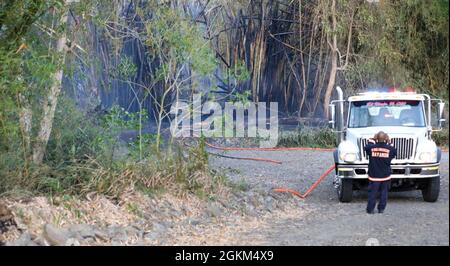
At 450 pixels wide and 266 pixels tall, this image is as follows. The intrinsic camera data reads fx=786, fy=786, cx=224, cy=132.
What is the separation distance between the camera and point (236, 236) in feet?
36.0

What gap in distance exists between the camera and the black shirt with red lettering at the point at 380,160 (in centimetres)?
1201

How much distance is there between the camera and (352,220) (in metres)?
11.8

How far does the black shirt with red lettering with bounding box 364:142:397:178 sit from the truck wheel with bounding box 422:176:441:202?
55.4 inches

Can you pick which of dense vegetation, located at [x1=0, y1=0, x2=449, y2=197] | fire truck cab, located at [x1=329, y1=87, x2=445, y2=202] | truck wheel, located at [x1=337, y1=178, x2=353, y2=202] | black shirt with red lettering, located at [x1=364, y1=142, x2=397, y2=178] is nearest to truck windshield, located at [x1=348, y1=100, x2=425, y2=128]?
fire truck cab, located at [x1=329, y1=87, x2=445, y2=202]

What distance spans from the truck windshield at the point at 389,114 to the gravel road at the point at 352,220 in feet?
3.06

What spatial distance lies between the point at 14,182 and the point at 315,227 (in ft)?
14.4

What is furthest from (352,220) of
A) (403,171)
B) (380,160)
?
(403,171)

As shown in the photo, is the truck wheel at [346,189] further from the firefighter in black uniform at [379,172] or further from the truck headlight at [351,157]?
the firefighter in black uniform at [379,172]

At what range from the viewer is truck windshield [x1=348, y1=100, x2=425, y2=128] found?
13.8 m

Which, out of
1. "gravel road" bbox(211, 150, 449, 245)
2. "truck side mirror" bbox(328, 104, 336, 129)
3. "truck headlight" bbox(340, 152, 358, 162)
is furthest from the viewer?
"truck side mirror" bbox(328, 104, 336, 129)

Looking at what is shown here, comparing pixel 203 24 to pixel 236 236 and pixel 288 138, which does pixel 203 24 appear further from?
pixel 236 236

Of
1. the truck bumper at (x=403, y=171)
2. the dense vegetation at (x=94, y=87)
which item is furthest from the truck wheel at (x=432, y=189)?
the dense vegetation at (x=94, y=87)

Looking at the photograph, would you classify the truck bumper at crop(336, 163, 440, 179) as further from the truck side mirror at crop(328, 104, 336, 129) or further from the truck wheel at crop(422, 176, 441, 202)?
the truck side mirror at crop(328, 104, 336, 129)
